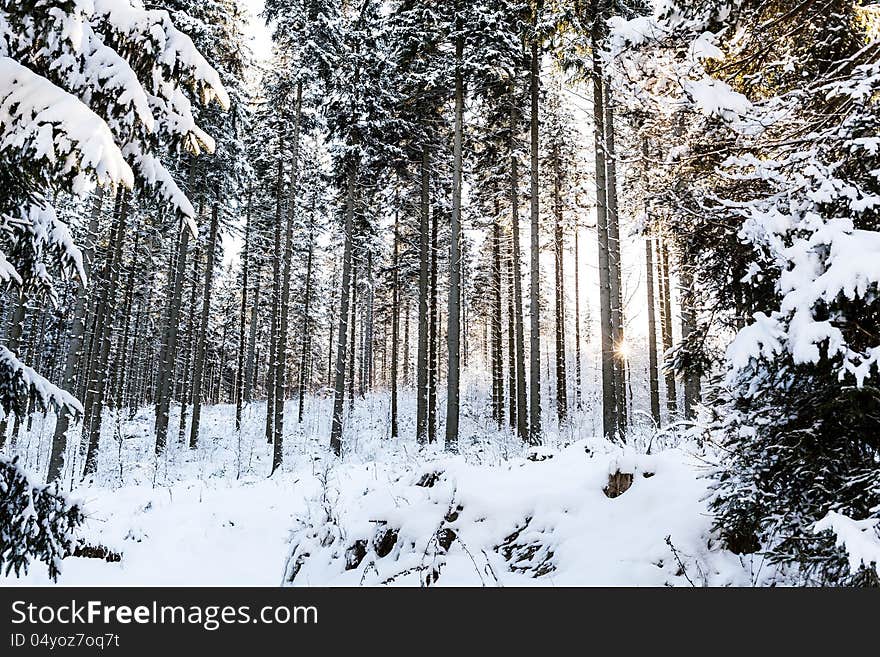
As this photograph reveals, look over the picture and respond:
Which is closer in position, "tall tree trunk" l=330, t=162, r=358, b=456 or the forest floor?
the forest floor

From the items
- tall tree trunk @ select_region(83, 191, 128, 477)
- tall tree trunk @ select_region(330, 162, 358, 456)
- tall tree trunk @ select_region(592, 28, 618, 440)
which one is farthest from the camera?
tall tree trunk @ select_region(330, 162, 358, 456)

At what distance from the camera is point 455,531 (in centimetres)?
566

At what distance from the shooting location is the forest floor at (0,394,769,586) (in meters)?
4.61

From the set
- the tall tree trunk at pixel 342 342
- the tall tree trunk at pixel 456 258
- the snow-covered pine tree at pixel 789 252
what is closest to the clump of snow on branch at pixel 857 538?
the snow-covered pine tree at pixel 789 252

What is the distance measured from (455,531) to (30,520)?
154 inches

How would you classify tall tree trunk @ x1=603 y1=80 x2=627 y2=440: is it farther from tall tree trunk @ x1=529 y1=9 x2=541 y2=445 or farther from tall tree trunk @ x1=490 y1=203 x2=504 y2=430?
tall tree trunk @ x1=490 y1=203 x2=504 y2=430

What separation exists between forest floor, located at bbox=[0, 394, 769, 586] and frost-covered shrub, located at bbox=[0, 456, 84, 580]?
568 millimetres

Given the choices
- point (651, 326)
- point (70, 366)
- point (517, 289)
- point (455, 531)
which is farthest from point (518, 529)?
point (651, 326)

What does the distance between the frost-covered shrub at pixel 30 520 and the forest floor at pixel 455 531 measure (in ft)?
1.86

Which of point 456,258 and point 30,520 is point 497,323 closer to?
point 456,258

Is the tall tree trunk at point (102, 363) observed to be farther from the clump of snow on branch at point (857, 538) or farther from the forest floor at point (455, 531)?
the clump of snow on branch at point (857, 538)

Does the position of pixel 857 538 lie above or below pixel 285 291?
below

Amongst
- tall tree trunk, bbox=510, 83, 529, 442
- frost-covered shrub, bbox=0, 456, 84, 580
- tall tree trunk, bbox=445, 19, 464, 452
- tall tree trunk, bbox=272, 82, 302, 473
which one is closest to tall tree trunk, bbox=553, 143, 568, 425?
tall tree trunk, bbox=510, 83, 529, 442
